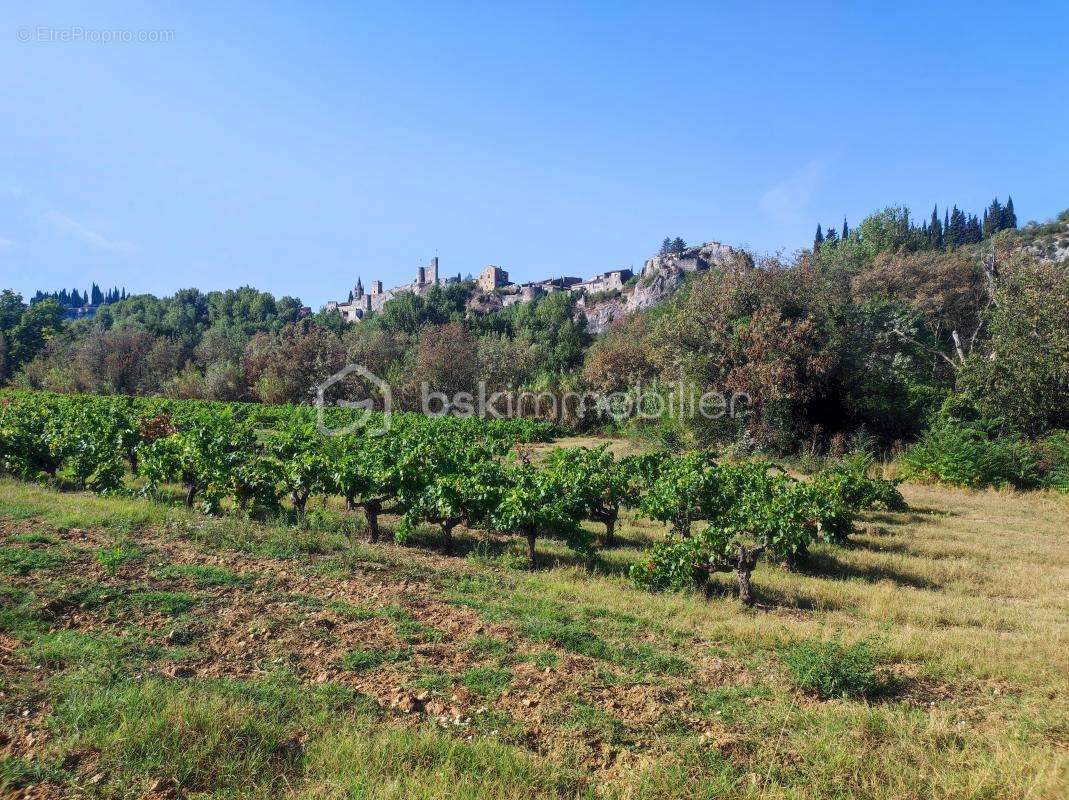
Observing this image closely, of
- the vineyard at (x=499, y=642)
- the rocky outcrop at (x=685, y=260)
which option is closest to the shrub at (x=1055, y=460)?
the vineyard at (x=499, y=642)

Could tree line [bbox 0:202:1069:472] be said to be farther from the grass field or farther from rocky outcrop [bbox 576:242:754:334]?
rocky outcrop [bbox 576:242:754:334]

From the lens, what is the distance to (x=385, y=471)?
970cm

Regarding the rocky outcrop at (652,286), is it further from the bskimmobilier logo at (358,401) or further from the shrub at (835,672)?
the shrub at (835,672)

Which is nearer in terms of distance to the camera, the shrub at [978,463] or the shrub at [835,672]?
the shrub at [835,672]

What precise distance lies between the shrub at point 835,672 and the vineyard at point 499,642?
22 millimetres

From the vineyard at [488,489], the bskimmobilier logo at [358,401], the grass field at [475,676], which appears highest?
the bskimmobilier logo at [358,401]

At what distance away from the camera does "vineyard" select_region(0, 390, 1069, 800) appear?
3682mm

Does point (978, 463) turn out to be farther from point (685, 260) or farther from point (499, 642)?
point (685, 260)

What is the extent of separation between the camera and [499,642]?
5684mm

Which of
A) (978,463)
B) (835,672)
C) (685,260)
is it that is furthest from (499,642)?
(685,260)

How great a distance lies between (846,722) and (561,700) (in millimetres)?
2244

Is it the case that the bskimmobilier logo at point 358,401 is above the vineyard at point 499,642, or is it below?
above

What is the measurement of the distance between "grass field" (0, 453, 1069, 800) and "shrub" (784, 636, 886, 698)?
0.12 m

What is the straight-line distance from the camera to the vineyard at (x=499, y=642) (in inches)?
145
